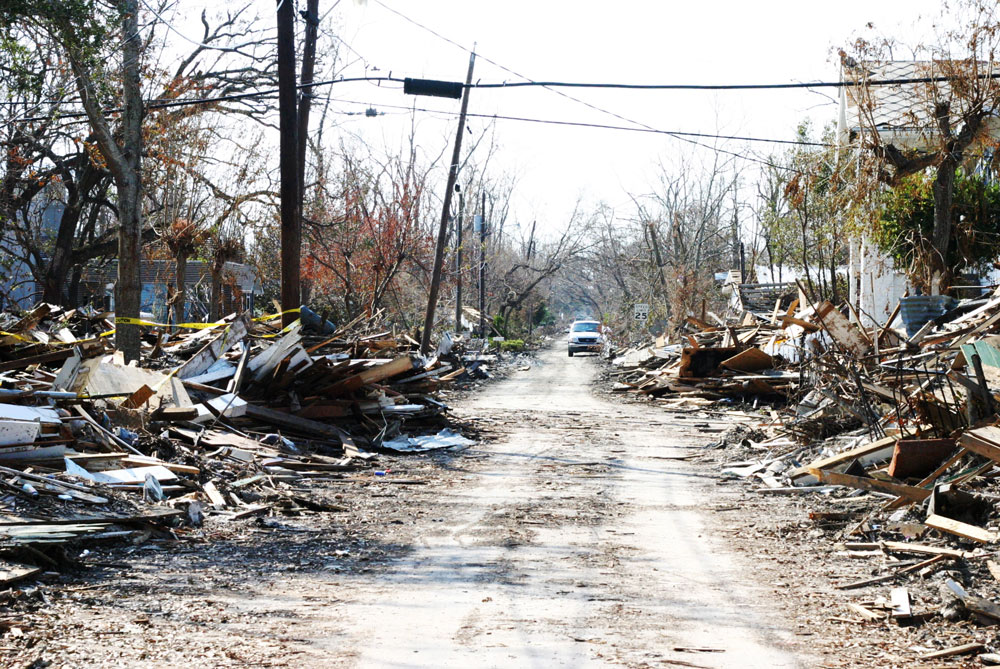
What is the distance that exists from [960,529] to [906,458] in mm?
1861

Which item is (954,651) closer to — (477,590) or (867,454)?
(477,590)

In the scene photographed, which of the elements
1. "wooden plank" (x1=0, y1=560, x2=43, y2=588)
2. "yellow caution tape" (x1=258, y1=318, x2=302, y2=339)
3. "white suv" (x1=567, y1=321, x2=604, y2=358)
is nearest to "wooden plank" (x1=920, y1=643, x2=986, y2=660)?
"wooden plank" (x1=0, y1=560, x2=43, y2=588)

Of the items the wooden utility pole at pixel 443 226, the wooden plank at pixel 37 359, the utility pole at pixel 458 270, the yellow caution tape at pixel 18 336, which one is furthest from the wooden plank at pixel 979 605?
the utility pole at pixel 458 270

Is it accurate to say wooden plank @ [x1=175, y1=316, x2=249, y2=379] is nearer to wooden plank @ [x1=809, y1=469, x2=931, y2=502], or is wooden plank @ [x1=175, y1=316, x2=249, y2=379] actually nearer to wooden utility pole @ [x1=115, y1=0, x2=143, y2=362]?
wooden utility pole @ [x1=115, y1=0, x2=143, y2=362]

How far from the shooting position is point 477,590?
19.5ft

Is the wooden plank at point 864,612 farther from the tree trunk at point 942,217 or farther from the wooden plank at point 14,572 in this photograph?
the tree trunk at point 942,217

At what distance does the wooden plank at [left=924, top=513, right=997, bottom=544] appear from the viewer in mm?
6402

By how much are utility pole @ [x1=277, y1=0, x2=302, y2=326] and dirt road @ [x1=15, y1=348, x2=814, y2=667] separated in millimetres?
5913

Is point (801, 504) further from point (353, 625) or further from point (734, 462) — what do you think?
point (353, 625)

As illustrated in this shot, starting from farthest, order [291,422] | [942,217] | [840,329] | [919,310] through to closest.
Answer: [942,217] < [919,310] < [840,329] < [291,422]

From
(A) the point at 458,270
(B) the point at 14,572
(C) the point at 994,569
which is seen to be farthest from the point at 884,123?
(A) the point at 458,270

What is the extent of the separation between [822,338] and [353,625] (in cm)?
1106

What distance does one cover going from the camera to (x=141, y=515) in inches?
290

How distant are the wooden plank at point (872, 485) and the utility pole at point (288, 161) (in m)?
9.31
